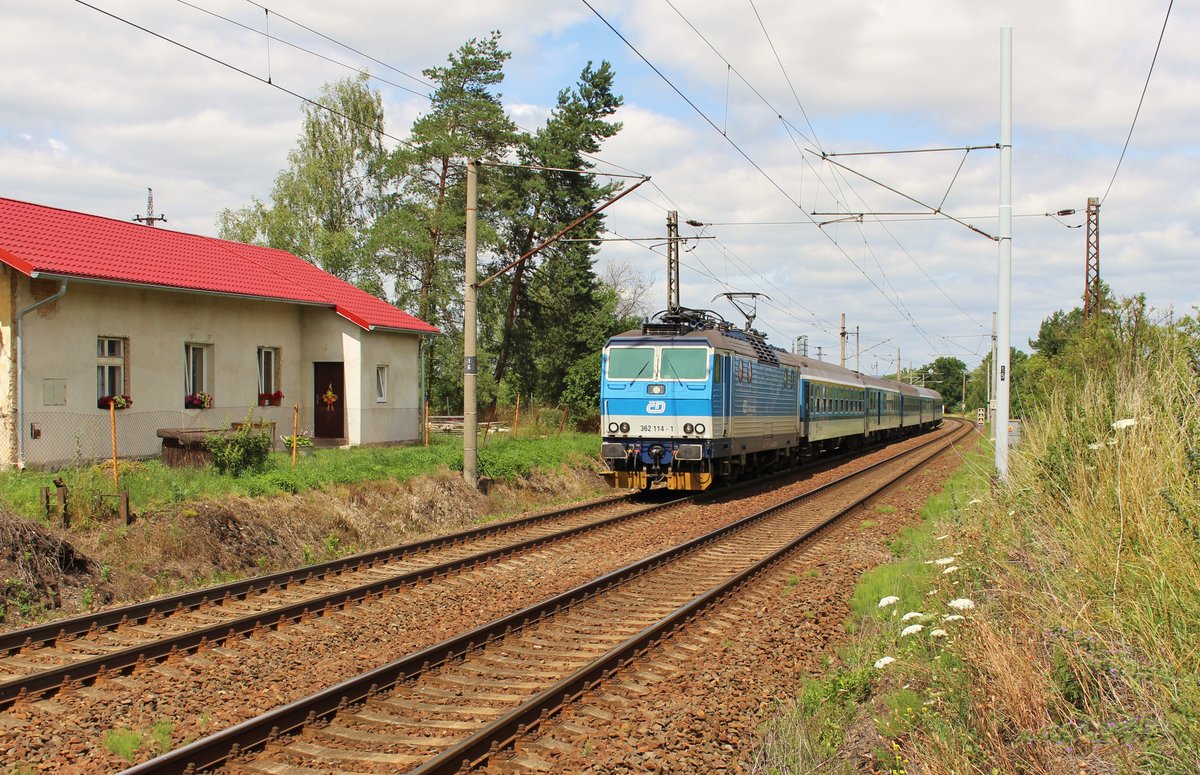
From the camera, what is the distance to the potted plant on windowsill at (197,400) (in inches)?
733

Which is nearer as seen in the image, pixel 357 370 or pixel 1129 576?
pixel 1129 576

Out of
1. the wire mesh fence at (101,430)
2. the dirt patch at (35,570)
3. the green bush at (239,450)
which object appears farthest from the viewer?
the wire mesh fence at (101,430)

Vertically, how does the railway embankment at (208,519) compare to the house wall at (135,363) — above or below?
below

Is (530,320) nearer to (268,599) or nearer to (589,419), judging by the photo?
(589,419)

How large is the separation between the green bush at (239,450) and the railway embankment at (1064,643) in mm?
9930

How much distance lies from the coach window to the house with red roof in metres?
6.90

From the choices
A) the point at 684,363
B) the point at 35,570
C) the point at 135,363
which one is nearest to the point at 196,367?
the point at 135,363

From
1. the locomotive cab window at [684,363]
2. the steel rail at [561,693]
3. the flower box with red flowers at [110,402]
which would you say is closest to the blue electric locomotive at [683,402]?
the locomotive cab window at [684,363]

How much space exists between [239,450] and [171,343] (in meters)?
4.91

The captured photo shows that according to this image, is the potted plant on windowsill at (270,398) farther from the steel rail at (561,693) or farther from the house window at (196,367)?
the steel rail at (561,693)

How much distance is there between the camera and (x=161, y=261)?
1900 centimetres

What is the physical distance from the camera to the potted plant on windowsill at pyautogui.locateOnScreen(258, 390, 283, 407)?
20.8m

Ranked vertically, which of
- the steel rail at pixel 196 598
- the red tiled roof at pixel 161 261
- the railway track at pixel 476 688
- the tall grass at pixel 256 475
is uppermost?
the red tiled roof at pixel 161 261

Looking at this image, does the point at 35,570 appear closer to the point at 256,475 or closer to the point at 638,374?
the point at 256,475
